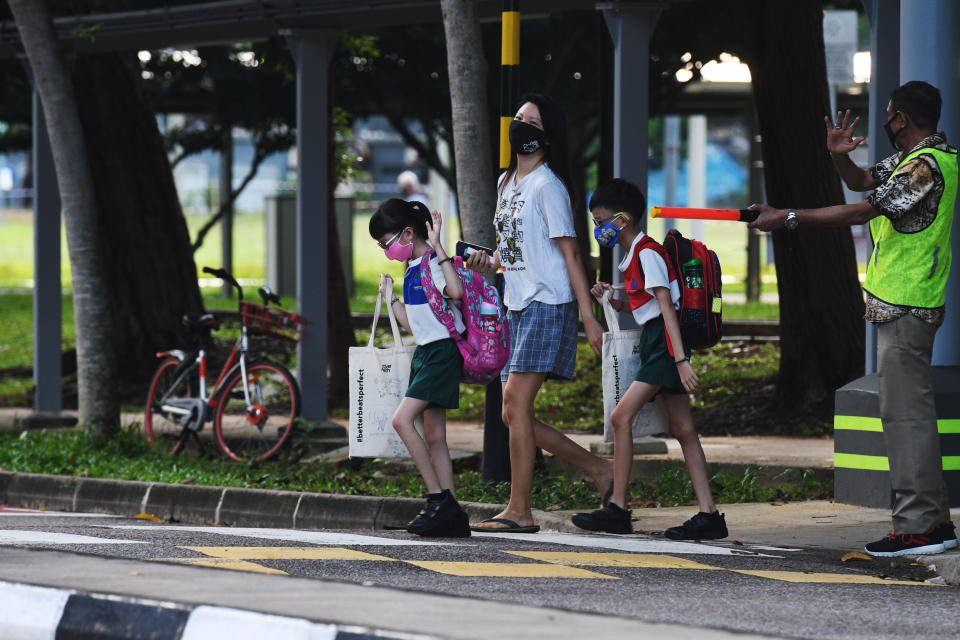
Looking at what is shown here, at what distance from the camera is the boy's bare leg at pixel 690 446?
692 centimetres

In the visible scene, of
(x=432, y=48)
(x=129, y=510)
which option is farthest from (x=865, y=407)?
(x=432, y=48)

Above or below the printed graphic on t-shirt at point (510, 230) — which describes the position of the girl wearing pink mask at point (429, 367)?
below

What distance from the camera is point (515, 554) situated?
635cm

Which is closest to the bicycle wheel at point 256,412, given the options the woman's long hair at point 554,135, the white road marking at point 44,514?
the white road marking at point 44,514

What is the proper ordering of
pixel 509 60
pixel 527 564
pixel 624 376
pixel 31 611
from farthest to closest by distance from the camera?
1. pixel 509 60
2. pixel 624 376
3. pixel 527 564
4. pixel 31 611

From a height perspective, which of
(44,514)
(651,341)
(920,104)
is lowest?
(44,514)

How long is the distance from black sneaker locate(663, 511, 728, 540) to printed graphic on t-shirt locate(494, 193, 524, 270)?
1.40 meters

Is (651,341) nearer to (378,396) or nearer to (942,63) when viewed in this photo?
(378,396)

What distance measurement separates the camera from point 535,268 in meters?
6.88

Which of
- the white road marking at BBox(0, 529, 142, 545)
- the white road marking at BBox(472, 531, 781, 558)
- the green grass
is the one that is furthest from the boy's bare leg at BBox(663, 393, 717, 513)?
the white road marking at BBox(0, 529, 142, 545)

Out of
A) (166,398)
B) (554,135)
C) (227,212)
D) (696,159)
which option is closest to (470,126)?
(554,135)

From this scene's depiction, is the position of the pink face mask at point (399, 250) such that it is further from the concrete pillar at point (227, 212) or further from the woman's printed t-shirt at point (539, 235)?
the concrete pillar at point (227, 212)

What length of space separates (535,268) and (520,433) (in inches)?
30.1

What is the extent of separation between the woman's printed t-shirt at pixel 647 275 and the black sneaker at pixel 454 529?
122 cm
